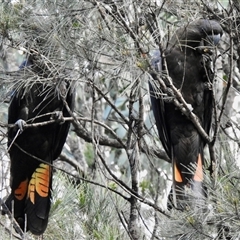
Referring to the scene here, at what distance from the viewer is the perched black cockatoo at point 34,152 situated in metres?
3.25

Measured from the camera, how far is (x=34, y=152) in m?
3.61

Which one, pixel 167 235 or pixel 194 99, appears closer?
pixel 167 235

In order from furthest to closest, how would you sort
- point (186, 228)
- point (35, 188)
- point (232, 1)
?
point (35, 188), point (232, 1), point (186, 228)

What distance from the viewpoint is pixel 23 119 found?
3.37 metres

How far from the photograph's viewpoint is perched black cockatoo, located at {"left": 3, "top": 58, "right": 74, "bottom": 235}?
3.25 meters

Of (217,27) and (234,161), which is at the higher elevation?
(217,27)

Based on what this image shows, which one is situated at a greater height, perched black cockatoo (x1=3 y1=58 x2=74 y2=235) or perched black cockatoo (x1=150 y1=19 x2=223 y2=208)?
perched black cockatoo (x1=150 y1=19 x2=223 y2=208)

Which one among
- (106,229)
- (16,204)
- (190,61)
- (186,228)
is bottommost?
(16,204)

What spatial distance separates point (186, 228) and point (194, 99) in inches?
50.2

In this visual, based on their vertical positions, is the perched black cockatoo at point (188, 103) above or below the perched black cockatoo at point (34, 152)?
above

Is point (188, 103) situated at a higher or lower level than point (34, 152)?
higher

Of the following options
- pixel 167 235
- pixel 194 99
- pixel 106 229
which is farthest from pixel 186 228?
pixel 194 99

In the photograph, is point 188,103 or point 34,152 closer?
point 188,103

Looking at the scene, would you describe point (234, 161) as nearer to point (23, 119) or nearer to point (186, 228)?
point (186, 228)
